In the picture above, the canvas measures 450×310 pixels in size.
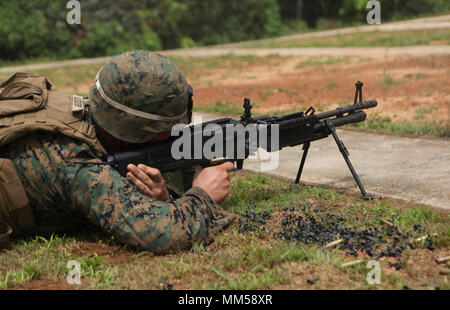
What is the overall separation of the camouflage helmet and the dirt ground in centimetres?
500

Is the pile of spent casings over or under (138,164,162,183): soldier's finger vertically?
under

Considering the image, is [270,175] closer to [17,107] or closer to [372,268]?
[372,268]

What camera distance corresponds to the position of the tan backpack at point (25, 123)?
3.13m

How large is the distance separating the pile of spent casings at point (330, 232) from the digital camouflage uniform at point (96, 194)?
661mm

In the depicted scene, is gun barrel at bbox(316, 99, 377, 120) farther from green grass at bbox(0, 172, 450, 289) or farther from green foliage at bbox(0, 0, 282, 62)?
green foliage at bbox(0, 0, 282, 62)

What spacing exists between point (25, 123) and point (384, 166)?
11.5 ft

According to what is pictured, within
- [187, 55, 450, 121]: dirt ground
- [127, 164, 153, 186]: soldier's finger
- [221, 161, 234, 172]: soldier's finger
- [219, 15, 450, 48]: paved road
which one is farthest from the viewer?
Answer: [219, 15, 450, 48]: paved road

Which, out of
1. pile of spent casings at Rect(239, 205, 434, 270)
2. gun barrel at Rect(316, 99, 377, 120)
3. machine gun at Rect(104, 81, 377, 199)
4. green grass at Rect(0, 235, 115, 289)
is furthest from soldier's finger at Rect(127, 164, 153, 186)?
gun barrel at Rect(316, 99, 377, 120)

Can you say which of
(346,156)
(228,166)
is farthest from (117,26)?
(228,166)

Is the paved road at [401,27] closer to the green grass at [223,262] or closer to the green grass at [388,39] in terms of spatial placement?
the green grass at [388,39]

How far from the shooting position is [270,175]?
17.5ft

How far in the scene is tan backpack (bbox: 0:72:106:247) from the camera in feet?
10.3

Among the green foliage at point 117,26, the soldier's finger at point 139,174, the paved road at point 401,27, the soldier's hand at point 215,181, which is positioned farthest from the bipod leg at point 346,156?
the green foliage at point 117,26

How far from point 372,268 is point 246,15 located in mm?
27505
